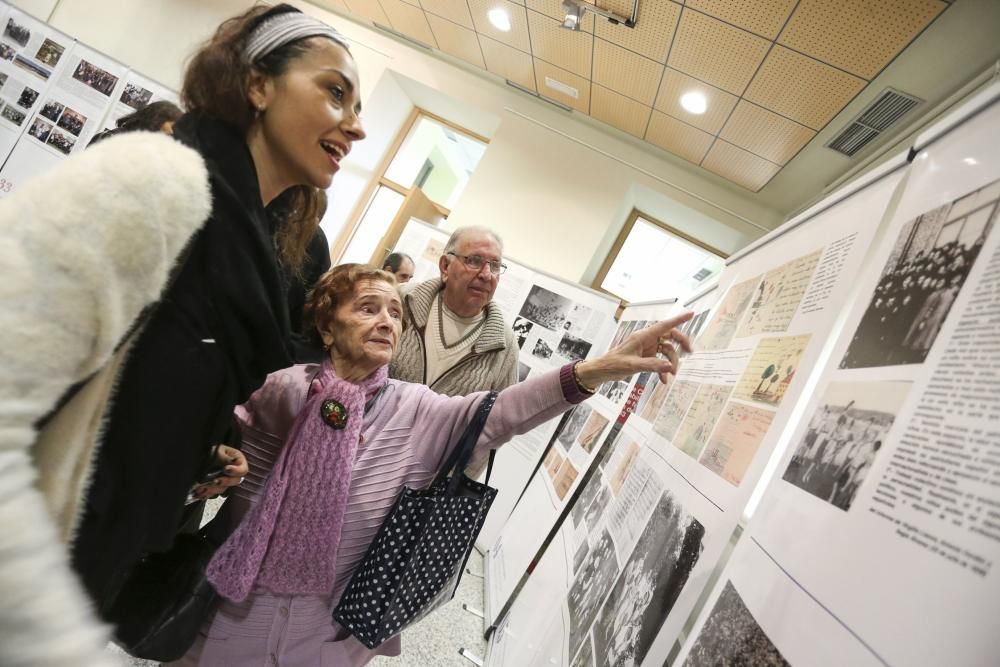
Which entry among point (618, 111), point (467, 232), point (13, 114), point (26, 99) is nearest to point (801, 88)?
point (618, 111)

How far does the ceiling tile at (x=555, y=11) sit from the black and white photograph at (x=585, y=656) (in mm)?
3897

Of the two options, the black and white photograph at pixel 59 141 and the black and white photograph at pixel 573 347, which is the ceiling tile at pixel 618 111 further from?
the black and white photograph at pixel 59 141

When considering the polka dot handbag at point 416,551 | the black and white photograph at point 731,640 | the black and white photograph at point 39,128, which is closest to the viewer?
the black and white photograph at point 731,640

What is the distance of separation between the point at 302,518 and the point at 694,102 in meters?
4.11

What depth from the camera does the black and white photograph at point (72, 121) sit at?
4.44 m

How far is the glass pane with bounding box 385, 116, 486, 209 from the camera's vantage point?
5.94 meters

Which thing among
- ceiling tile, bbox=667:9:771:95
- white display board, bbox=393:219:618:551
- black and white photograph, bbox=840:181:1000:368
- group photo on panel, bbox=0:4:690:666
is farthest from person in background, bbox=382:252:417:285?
black and white photograph, bbox=840:181:1000:368

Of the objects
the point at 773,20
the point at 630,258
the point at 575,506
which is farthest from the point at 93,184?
the point at 630,258

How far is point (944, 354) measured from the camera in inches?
20.4

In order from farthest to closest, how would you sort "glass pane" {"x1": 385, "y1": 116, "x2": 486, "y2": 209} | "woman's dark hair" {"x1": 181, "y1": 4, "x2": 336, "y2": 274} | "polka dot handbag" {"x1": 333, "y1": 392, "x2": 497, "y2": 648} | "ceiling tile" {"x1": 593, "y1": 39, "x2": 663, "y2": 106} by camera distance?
"glass pane" {"x1": 385, "y1": 116, "x2": 486, "y2": 209} < "ceiling tile" {"x1": 593, "y1": 39, "x2": 663, "y2": 106} < "polka dot handbag" {"x1": 333, "y1": 392, "x2": 497, "y2": 648} < "woman's dark hair" {"x1": 181, "y1": 4, "x2": 336, "y2": 274}

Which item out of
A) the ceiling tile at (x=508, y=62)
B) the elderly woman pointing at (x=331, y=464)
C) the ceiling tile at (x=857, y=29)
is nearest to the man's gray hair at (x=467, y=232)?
the elderly woman pointing at (x=331, y=464)

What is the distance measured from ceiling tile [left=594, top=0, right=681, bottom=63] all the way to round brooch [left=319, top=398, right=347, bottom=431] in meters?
3.31

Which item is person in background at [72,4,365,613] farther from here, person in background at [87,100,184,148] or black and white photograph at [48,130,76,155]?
black and white photograph at [48,130,76,155]

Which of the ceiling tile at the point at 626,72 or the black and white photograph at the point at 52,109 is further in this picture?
the black and white photograph at the point at 52,109
